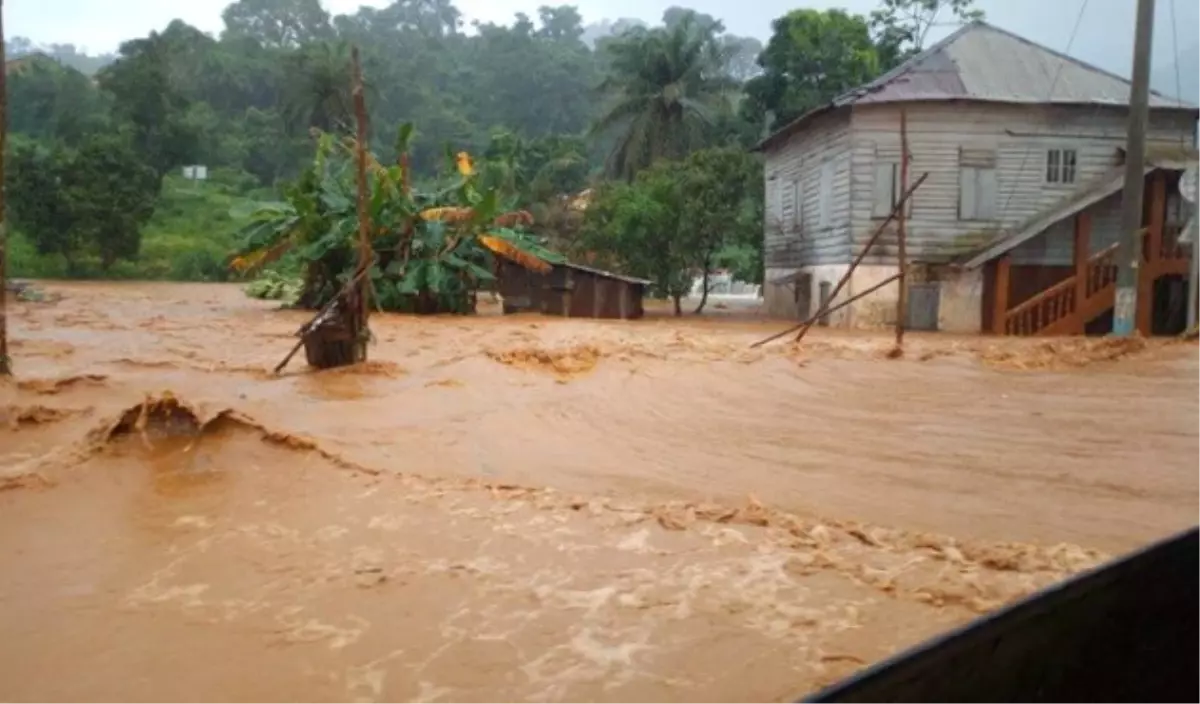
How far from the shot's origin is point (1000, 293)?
21531 mm

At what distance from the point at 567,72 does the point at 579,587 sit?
63753mm

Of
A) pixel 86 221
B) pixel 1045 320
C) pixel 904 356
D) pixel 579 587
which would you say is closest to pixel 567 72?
pixel 86 221

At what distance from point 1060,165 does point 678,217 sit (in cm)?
895

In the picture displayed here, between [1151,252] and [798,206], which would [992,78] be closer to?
[1151,252]

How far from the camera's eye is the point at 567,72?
65812 mm

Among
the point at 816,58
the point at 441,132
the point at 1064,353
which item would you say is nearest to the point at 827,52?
the point at 816,58

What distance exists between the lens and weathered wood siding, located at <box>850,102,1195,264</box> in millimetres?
22703

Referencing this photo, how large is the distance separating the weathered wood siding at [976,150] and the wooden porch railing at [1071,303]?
2.55 meters

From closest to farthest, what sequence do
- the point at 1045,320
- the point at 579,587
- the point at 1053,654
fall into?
1. the point at 1053,654
2. the point at 579,587
3. the point at 1045,320

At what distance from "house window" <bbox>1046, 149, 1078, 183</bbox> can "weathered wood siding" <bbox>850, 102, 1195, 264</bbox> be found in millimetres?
98

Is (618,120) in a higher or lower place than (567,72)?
lower

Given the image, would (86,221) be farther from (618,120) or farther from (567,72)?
(567,72)

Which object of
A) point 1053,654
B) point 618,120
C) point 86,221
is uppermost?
point 618,120

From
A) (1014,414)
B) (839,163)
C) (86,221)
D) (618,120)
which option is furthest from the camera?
(618,120)
